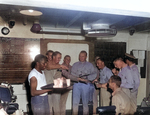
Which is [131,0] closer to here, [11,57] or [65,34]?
[65,34]

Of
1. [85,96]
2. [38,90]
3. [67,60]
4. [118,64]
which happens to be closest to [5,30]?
[67,60]

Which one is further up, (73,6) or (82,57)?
(73,6)

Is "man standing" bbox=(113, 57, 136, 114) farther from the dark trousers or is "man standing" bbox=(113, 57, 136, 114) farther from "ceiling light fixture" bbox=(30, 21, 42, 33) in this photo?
"ceiling light fixture" bbox=(30, 21, 42, 33)

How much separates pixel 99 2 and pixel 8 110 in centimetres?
121

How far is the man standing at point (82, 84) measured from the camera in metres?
2.33

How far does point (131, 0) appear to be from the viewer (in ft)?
3.22

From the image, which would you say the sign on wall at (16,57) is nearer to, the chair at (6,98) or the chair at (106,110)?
the chair at (6,98)

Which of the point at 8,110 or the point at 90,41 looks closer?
the point at 8,110

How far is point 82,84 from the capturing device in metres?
2.33

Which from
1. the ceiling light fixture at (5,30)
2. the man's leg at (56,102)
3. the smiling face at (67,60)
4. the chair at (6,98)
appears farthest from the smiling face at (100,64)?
the ceiling light fixture at (5,30)

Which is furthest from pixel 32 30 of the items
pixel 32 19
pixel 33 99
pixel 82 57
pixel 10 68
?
pixel 33 99

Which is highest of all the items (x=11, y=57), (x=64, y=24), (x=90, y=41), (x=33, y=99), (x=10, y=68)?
(x=64, y=24)

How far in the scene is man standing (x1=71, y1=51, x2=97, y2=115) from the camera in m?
2.33

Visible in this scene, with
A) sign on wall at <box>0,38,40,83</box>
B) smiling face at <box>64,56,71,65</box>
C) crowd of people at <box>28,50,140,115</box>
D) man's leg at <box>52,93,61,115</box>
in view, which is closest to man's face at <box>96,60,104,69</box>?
crowd of people at <box>28,50,140,115</box>
